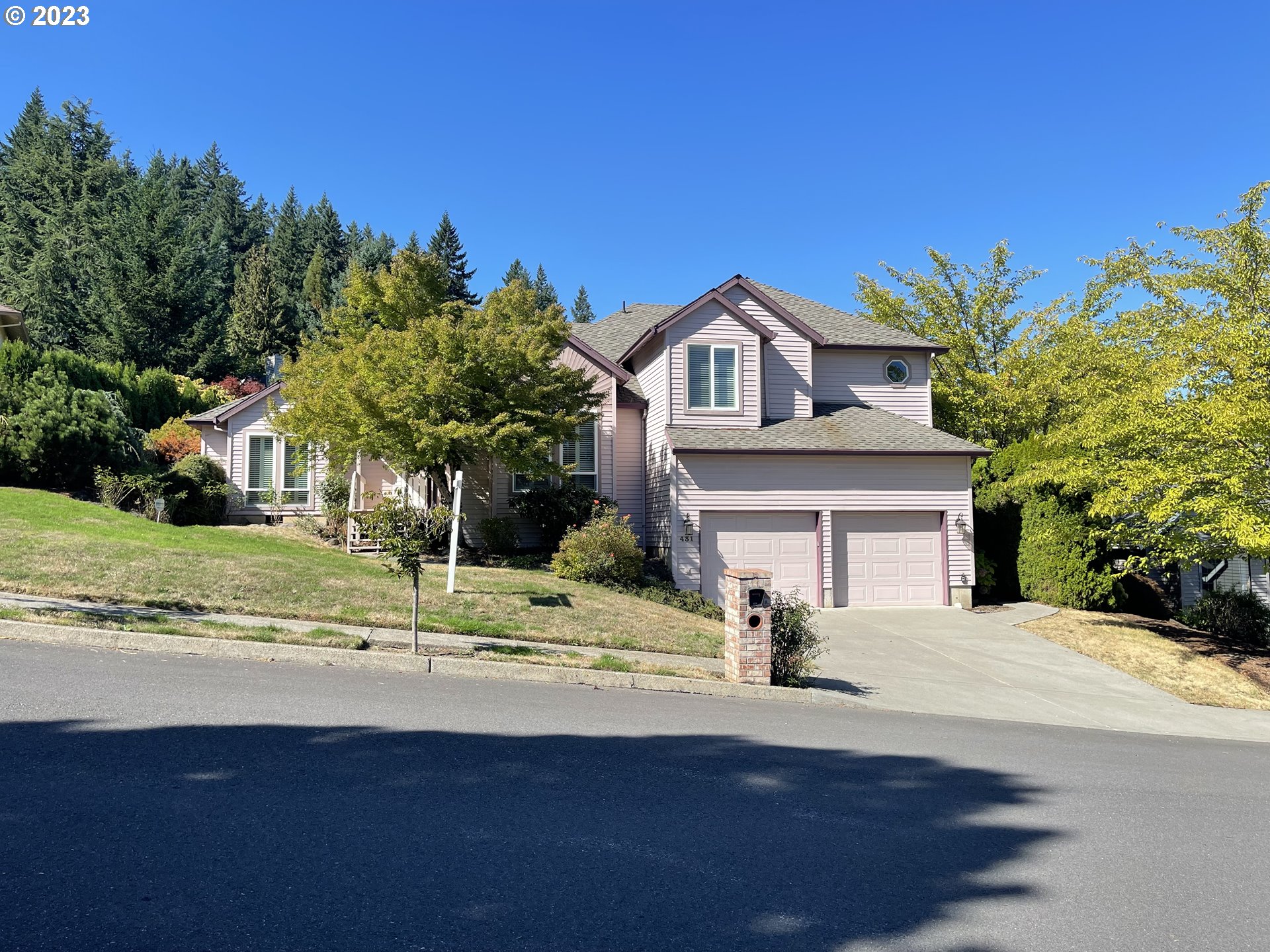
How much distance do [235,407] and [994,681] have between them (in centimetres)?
2093

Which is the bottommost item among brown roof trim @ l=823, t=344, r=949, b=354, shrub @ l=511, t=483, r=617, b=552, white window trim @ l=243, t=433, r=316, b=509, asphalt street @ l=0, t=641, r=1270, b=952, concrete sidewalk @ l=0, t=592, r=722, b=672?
asphalt street @ l=0, t=641, r=1270, b=952

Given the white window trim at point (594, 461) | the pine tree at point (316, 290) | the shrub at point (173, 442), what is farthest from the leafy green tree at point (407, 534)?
the pine tree at point (316, 290)

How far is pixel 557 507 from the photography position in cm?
1939

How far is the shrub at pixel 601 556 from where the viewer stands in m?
16.6

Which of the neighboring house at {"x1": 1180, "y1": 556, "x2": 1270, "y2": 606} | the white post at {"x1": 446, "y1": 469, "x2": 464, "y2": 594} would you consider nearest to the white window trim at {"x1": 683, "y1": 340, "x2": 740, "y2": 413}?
the white post at {"x1": 446, "y1": 469, "x2": 464, "y2": 594}

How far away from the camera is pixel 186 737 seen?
5969 millimetres

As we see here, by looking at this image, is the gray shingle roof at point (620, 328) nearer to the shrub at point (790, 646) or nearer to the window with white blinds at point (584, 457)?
the window with white blinds at point (584, 457)

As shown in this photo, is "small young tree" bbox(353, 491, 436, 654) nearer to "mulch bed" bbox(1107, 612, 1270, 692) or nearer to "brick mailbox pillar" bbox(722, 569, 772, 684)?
"brick mailbox pillar" bbox(722, 569, 772, 684)

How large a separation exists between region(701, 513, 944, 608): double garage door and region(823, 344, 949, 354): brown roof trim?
5421 mm

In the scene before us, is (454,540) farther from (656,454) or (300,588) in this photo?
(656,454)

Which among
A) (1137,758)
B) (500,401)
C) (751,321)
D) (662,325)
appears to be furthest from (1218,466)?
(500,401)

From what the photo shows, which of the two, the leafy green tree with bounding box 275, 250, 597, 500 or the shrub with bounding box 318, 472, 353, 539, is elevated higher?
the leafy green tree with bounding box 275, 250, 597, 500

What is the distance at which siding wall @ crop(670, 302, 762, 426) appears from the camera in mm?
20047

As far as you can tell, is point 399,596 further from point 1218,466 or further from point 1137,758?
point 1218,466
